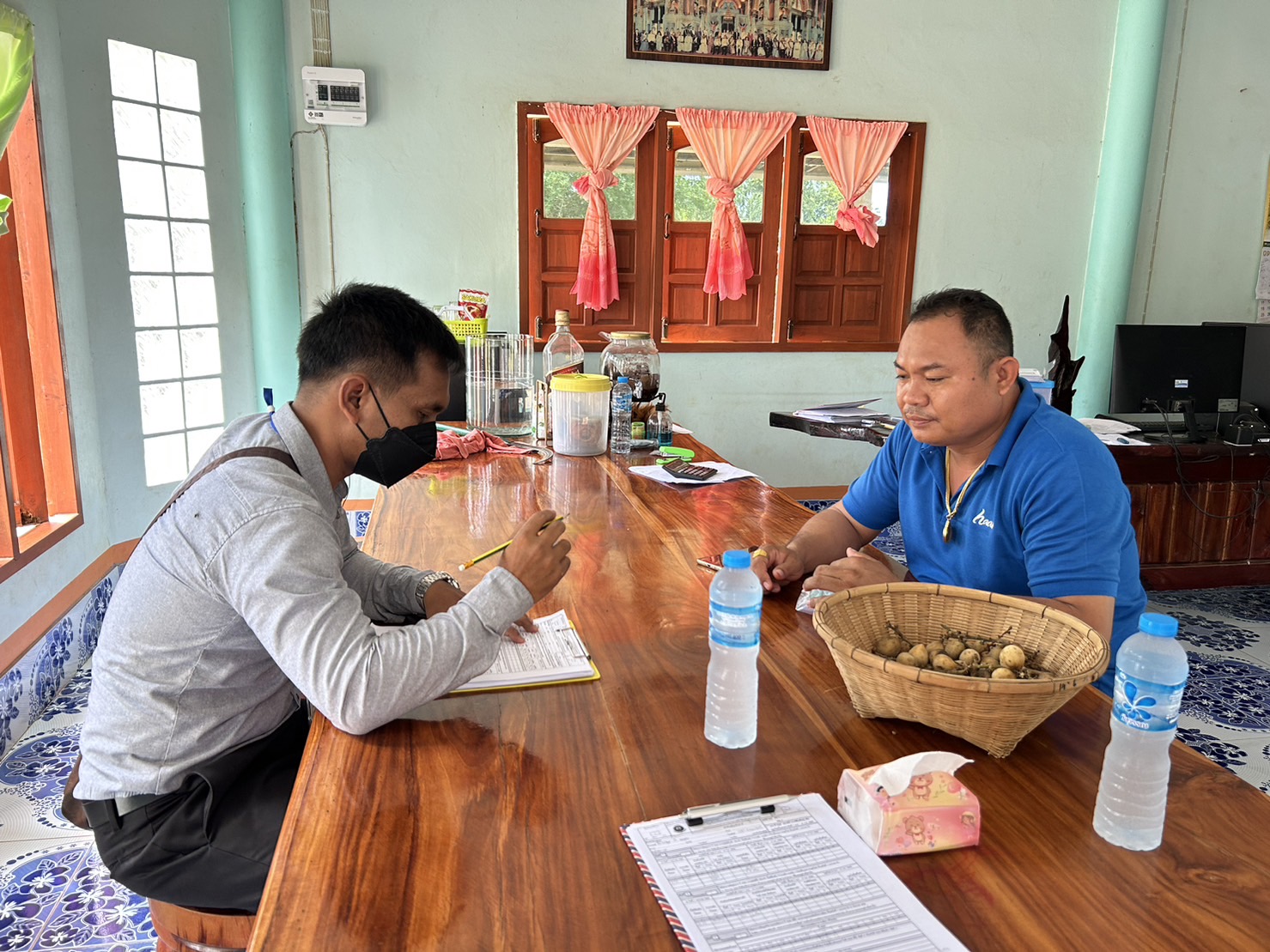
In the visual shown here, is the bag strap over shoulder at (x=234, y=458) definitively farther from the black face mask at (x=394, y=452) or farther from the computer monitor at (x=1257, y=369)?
the computer monitor at (x=1257, y=369)

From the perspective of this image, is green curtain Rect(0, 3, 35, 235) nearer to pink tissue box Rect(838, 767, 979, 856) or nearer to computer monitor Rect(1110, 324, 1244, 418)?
pink tissue box Rect(838, 767, 979, 856)

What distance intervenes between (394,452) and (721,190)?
373cm

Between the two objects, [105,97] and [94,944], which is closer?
[94,944]

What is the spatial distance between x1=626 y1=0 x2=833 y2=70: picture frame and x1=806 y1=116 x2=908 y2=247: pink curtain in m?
0.34

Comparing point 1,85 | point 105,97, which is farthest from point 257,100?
point 1,85

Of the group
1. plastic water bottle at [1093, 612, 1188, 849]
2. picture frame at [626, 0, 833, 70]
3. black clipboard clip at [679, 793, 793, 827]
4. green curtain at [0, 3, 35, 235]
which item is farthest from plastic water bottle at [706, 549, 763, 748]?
picture frame at [626, 0, 833, 70]

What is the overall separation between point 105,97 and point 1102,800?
14.0 ft

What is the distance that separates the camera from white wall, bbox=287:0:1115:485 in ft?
14.6

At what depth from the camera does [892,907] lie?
811 mm

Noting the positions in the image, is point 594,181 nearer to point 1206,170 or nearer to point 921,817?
point 1206,170

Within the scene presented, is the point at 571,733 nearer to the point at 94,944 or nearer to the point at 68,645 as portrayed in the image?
the point at 94,944

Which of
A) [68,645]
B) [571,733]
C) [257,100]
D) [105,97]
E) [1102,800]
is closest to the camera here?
[1102,800]

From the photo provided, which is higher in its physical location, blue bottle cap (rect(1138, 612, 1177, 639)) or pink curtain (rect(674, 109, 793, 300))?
pink curtain (rect(674, 109, 793, 300))

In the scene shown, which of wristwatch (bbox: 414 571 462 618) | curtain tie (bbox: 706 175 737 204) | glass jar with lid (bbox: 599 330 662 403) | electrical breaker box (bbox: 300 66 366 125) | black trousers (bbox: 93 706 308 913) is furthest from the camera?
curtain tie (bbox: 706 175 737 204)
